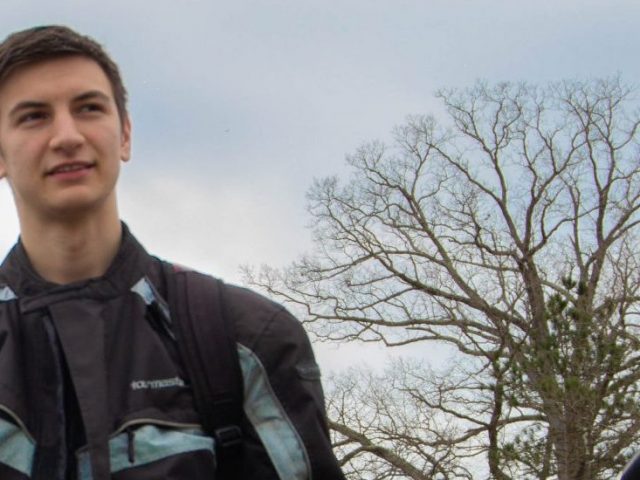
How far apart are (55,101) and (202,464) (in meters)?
0.74

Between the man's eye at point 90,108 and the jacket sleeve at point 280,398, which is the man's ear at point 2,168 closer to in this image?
the man's eye at point 90,108

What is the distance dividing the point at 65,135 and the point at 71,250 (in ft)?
0.72

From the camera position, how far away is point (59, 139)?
6.88 feet

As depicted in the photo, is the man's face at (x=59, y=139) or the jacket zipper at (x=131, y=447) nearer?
the jacket zipper at (x=131, y=447)

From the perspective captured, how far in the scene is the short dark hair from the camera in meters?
2.18

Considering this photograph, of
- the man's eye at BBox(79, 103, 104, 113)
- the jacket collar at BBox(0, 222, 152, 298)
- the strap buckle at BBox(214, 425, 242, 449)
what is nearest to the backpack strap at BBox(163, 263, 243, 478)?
the strap buckle at BBox(214, 425, 242, 449)

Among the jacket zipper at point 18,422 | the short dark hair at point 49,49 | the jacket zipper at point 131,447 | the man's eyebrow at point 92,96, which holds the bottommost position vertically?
the jacket zipper at point 131,447

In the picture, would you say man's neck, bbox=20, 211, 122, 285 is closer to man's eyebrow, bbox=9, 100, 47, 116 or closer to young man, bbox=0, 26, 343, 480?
young man, bbox=0, 26, 343, 480

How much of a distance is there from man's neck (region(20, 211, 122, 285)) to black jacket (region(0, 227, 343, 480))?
3cm

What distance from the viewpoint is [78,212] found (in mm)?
2137

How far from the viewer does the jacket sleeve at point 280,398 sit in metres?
2.04

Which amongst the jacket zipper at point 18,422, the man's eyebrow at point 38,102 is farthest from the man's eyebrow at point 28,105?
the jacket zipper at point 18,422

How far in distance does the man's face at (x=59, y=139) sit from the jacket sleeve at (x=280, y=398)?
0.34 meters

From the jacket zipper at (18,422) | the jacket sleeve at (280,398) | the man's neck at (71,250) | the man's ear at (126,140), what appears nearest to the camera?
the jacket zipper at (18,422)
